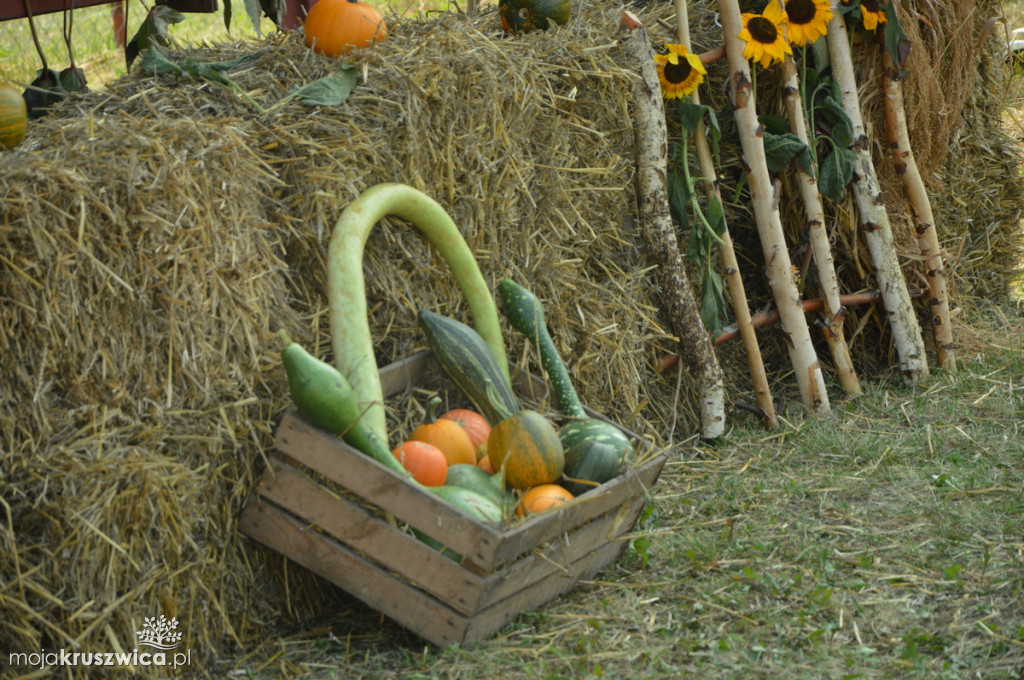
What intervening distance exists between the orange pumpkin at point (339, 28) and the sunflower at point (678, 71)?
1.09 metres

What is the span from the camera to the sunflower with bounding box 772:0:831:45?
4.00m

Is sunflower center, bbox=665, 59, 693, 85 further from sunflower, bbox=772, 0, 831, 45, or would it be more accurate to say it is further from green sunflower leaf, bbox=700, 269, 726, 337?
green sunflower leaf, bbox=700, 269, 726, 337

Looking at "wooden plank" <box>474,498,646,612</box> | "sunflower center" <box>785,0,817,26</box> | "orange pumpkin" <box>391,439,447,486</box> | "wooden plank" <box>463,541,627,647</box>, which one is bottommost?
"wooden plank" <box>463,541,627,647</box>

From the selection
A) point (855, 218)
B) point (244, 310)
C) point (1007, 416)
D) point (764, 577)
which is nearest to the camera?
point (244, 310)

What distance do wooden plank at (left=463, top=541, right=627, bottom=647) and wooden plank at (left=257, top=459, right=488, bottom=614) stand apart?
0.30 ft

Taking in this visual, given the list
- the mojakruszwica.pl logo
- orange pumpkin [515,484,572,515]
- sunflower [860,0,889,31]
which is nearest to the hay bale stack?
the mojakruszwica.pl logo

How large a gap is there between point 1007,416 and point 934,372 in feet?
1.77

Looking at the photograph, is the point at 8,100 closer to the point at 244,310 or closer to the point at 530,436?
the point at 244,310

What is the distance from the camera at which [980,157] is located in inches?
196

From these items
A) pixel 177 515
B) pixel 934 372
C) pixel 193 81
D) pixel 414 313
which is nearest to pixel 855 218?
pixel 934 372

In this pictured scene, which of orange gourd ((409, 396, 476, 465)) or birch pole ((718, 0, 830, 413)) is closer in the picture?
orange gourd ((409, 396, 476, 465))

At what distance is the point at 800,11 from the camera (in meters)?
4.03

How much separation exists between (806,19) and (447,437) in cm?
226

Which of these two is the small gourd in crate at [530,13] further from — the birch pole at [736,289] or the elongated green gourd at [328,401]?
the elongated green gourd at [328,401]
